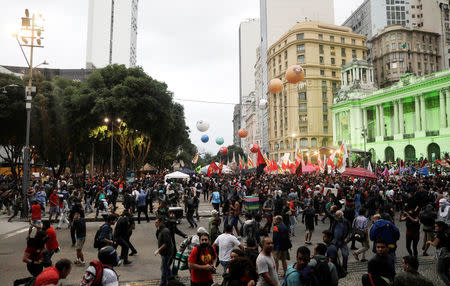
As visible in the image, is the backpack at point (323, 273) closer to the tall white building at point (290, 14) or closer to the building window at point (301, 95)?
the building window at point (301, 95)

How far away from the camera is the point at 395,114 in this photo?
51469 millimetres

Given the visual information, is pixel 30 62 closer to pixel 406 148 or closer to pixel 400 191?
pixel 400 191

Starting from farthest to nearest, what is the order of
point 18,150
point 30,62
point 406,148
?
point 406,148 → point 18,150 → point 30,62

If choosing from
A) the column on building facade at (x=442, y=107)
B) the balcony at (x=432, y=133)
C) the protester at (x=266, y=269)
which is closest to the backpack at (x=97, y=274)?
the protester at (x=266, y=269)

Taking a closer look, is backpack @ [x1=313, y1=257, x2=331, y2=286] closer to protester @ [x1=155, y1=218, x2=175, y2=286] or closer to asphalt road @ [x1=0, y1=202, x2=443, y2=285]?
asphalt road @ [x1=0, y1=202, x2=443, y2=285]

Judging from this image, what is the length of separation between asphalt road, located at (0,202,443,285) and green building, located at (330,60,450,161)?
116ft

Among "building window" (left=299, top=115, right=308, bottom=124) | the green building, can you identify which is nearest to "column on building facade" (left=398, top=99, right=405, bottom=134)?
the green building

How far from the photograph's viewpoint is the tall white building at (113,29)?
77.9 metres

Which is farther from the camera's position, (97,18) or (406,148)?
(97,18)

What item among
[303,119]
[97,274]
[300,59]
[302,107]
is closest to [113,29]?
[300,59]

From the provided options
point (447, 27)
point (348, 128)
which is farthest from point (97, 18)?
point (447, 27)

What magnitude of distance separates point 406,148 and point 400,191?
36115mm

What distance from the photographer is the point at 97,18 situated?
8069 cm

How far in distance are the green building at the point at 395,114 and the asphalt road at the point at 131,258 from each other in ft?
116
